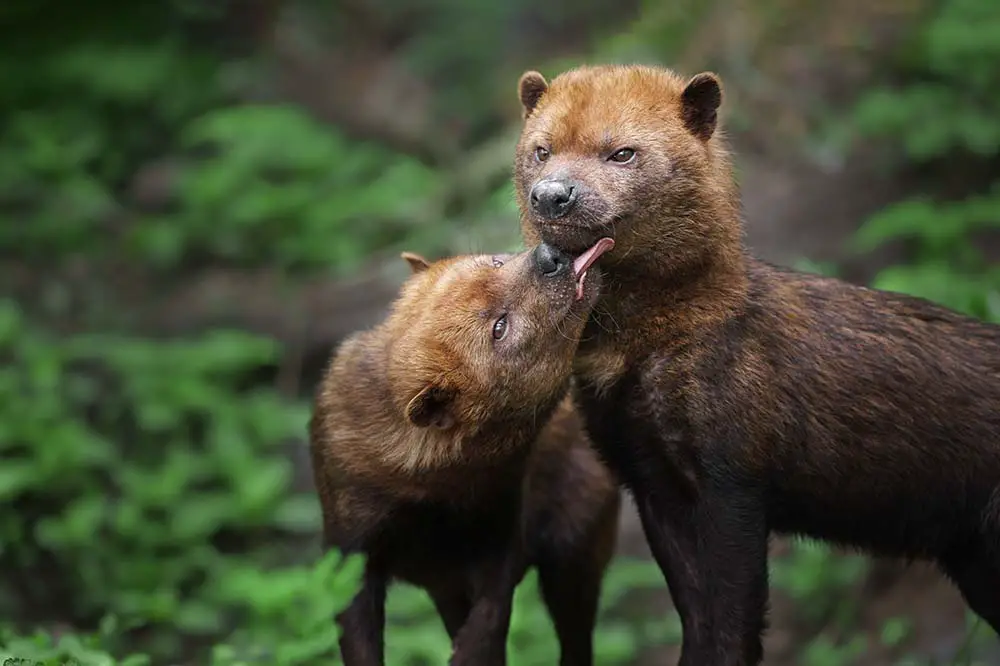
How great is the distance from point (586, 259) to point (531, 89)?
104 cm

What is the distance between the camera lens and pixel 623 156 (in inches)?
225

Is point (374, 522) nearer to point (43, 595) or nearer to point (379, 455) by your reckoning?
point (379, 455)

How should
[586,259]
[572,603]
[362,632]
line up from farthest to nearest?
[572,603], [362,632], [586,259]

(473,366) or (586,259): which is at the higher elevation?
(586,259)

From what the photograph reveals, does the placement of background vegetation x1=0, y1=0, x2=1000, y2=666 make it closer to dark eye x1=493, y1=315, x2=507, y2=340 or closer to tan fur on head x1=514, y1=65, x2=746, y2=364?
dark eye x1=493, y1=315, x2=507, y2=340

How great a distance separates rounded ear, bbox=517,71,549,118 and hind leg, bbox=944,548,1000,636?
272 centimetres

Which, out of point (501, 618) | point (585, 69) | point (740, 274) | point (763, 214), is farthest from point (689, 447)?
point (763, 214)

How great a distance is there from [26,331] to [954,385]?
24.5 feet

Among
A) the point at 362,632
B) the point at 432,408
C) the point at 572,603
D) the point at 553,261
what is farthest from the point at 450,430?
the point at 572,603

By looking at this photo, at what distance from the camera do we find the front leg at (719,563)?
564 cm

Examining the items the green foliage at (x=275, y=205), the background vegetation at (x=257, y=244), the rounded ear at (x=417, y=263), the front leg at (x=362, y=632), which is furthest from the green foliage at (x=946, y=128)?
the front leg at (x=362, y=632)

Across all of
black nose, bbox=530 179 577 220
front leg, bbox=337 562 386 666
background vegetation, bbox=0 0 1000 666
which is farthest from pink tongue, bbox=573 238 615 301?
background vegetation, bbox=0 0 1000 666

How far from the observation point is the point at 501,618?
20.1ft

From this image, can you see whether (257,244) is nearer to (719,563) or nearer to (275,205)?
(275,205)
